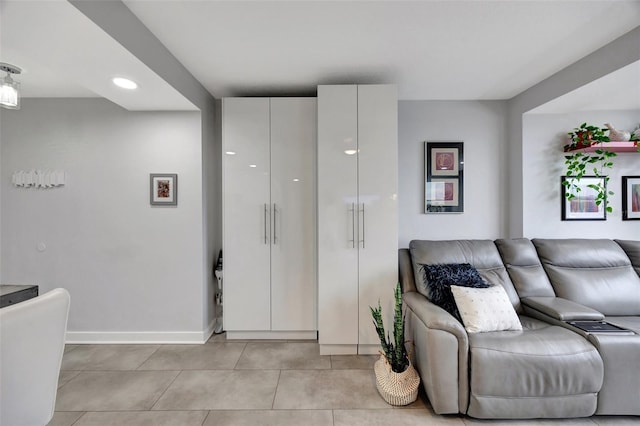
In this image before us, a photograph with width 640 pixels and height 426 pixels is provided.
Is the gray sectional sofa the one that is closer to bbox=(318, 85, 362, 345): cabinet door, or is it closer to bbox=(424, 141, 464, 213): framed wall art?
bbox=(318, 85, 362, 345): cabinet door

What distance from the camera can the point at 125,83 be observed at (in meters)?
2.34

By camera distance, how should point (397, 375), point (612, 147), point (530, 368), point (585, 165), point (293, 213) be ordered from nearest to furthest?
point (530, 368), point (397, 375), point (612, 147), point (293, 213), point (585, 165)

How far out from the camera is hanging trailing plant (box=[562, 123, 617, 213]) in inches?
119

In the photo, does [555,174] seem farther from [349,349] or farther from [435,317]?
[349,349]

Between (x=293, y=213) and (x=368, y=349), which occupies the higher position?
(x=293, y=213)

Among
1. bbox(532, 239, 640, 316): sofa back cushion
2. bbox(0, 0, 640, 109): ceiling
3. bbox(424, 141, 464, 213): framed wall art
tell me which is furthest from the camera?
bbox(424, 141, 464, 213): framed wall art

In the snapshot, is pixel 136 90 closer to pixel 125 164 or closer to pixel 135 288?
pixel 125 164

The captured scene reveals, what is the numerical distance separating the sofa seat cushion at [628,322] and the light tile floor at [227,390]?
0.57 m

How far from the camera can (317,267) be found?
3.00 m

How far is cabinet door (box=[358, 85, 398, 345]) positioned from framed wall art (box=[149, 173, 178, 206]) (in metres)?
1.86

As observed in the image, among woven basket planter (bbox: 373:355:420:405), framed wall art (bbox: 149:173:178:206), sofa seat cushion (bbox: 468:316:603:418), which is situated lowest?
woven basket planter (bbox: 373:355:420:405)

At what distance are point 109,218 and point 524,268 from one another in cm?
403

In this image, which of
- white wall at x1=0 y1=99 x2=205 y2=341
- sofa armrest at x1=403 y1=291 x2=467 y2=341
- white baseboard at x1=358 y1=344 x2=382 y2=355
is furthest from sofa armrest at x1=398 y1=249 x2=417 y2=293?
white wall at x1=0 y1=99 x2=205 y2=341

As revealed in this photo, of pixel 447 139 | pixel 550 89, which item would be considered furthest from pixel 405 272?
pixel 550 89
